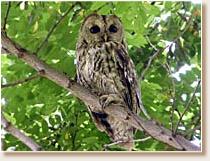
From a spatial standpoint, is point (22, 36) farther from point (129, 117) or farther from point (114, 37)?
point (129, 117)

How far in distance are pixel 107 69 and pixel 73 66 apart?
11cm

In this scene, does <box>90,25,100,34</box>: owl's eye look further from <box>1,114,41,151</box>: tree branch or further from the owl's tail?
<box>1,114,41,151</box>: tree branch

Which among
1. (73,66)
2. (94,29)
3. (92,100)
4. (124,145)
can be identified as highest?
(94,29)

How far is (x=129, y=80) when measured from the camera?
4.79 ft

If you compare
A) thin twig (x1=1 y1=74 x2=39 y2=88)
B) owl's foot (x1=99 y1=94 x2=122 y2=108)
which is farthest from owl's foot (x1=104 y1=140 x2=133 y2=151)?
thin twig (x1=1 y1=74 x2=39 y2=88)

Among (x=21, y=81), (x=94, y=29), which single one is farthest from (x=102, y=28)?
(x=21, y=81)

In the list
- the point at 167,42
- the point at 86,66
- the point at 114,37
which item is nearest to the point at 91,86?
the point at 86,66

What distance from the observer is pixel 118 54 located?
4.81 ft

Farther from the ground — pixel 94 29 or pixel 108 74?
pixel 94 29

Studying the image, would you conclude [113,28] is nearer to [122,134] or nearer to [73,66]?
[73,66]

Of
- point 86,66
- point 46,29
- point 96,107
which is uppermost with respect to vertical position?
point 46,29

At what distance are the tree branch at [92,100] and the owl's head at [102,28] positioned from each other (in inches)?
5.6

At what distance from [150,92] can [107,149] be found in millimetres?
216

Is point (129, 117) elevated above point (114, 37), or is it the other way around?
point (114, 37)
